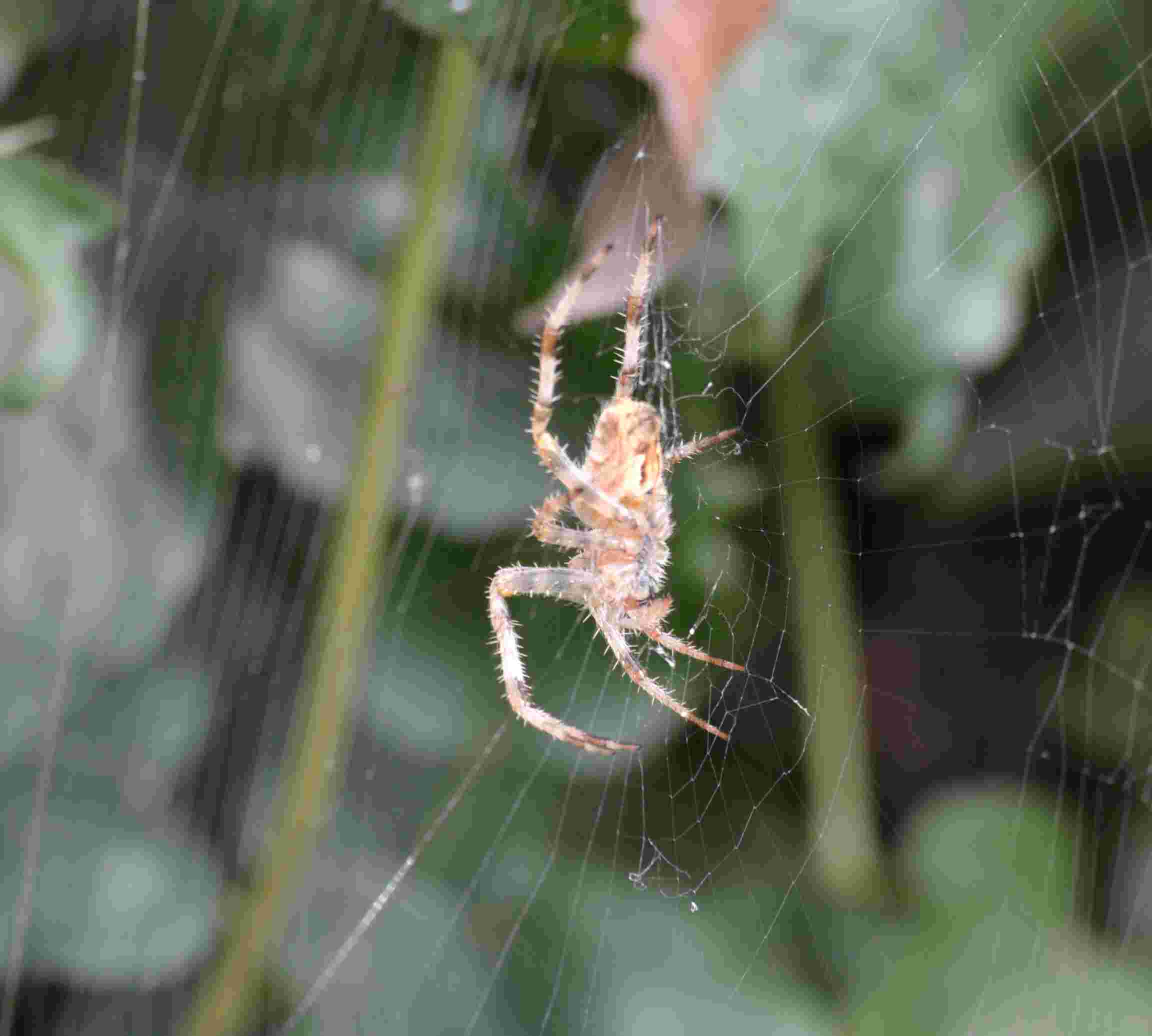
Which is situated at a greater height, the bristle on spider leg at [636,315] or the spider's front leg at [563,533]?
the bristle on spider leg at [636,315]

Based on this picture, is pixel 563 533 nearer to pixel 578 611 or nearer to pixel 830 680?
pixel 578 611

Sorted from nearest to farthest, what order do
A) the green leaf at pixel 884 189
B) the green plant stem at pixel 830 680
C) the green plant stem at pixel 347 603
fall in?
the green leaf at pixel 884 189 → the green plant stem at pixel 830 680 → the green plant stem at pixel 347 603

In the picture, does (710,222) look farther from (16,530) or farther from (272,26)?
(16,530)

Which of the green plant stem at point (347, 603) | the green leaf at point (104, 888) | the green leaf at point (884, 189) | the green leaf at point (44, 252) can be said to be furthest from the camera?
the green leaf at point (104, 888)

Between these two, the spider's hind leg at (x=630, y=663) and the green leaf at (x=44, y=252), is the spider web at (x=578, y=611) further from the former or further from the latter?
the green leaf at (x=44, y=252)

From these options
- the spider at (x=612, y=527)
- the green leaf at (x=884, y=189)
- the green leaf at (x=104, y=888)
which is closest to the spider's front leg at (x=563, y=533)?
the spider at (x=612, y=527)

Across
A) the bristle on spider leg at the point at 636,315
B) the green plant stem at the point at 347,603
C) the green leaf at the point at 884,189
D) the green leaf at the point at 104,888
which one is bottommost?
the green leaf at the point at 104,888

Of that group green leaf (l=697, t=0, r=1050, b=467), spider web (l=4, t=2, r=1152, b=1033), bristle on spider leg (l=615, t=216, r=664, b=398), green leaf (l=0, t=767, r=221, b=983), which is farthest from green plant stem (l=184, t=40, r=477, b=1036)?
green leaf (l=697, t=0, r=1050, b=467)

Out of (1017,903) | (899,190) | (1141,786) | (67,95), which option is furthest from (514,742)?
(67,95)

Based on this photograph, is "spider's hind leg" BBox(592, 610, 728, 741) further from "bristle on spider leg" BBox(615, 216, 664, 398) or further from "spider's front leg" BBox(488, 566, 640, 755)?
"bristle on spider leg" BBox(615, 216, 664, 398)
